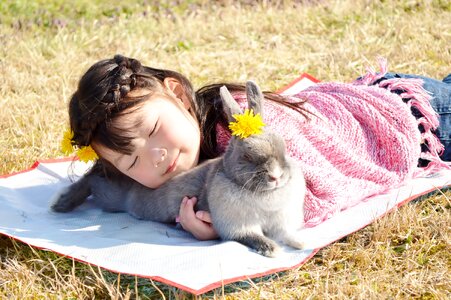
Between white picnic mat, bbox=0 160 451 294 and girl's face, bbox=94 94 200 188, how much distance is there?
28 cm

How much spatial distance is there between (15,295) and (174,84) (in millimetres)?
1315

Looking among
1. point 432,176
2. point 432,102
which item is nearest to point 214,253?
point 432,176

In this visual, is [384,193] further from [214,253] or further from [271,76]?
[271,76]

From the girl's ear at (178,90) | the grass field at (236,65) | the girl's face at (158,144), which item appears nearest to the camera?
the grass field at (236,65)

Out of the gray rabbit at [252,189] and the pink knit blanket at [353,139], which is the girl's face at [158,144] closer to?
the gray rabbit at [252,189]

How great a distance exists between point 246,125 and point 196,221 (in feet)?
1.77

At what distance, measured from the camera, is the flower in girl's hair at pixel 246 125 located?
259 cm

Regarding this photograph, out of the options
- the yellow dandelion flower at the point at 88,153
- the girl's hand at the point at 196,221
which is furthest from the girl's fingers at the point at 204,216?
the yellow dandelion flower at the point at 88,153

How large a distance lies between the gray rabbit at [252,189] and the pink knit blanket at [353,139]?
10.4 inches

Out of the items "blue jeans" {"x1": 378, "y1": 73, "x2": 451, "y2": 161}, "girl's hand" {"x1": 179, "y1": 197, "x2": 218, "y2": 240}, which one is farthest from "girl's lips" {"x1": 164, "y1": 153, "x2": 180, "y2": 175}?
"blue jeans" {"x1": 378, "y1": 73, "x2": 451, "y2": 161}

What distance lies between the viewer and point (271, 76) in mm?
5363

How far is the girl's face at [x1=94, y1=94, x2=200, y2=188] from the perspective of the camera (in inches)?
115

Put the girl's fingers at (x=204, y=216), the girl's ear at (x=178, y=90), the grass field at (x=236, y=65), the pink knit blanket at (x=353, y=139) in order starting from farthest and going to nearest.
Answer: the girl's ear at (x=178, y=90), the pink knit blanket at (x=353, y=139), the girl's fingers at (x=204, y=216), the grass field at (x=236, y=65)

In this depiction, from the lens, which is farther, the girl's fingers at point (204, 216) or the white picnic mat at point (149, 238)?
the girl's fingers at point (204, 216)
